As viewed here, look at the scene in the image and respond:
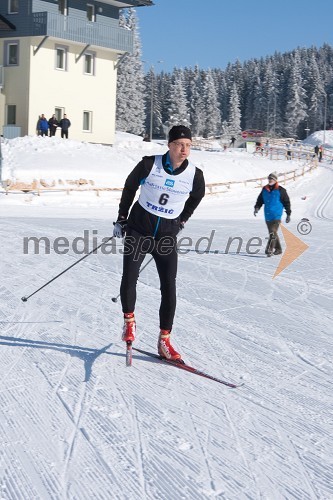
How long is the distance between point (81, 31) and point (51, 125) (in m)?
5.69

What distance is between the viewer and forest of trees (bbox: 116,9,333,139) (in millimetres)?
70375

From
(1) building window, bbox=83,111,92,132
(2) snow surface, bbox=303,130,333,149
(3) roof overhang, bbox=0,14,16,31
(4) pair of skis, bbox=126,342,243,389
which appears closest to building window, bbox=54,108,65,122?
(1) building window, bbox=83,111,92,132

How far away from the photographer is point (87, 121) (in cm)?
3678

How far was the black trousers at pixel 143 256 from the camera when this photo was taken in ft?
16.5

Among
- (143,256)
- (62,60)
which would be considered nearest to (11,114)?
(62,60)

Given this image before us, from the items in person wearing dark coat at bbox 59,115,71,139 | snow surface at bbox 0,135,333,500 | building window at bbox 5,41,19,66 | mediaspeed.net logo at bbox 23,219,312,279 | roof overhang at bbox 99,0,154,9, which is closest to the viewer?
snow surface at bbox 0,135,333,500

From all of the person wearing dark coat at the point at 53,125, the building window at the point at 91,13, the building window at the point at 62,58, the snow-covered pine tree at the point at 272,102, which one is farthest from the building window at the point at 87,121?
the snow-covered pine tree at the point at 272,102

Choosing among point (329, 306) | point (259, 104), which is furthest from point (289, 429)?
point (259, 104)

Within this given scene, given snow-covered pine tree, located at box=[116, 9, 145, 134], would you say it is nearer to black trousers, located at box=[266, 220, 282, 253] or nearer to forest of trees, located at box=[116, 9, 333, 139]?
forest of trees, located at box=[116, 9, 333, 139]

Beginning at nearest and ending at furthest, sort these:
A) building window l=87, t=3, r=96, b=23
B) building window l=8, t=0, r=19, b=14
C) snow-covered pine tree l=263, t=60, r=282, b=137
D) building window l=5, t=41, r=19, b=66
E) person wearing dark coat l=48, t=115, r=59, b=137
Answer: person wearing dark coat l=48, t=115, r=59, b=137 → building window l=8, t=0, r=19, b=14 → building window l=5, t=41, r=19, b=66 → building window l=87, t=3, r=96, b=23 → snow-covered pine tree l=263, t=60, r=282, b=137

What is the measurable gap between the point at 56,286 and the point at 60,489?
17.6 ft

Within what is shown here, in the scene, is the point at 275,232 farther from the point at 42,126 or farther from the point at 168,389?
the point at 42,126

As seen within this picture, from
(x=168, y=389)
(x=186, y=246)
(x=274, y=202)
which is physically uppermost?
(x=274, y=202)

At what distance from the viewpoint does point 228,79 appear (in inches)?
6245
